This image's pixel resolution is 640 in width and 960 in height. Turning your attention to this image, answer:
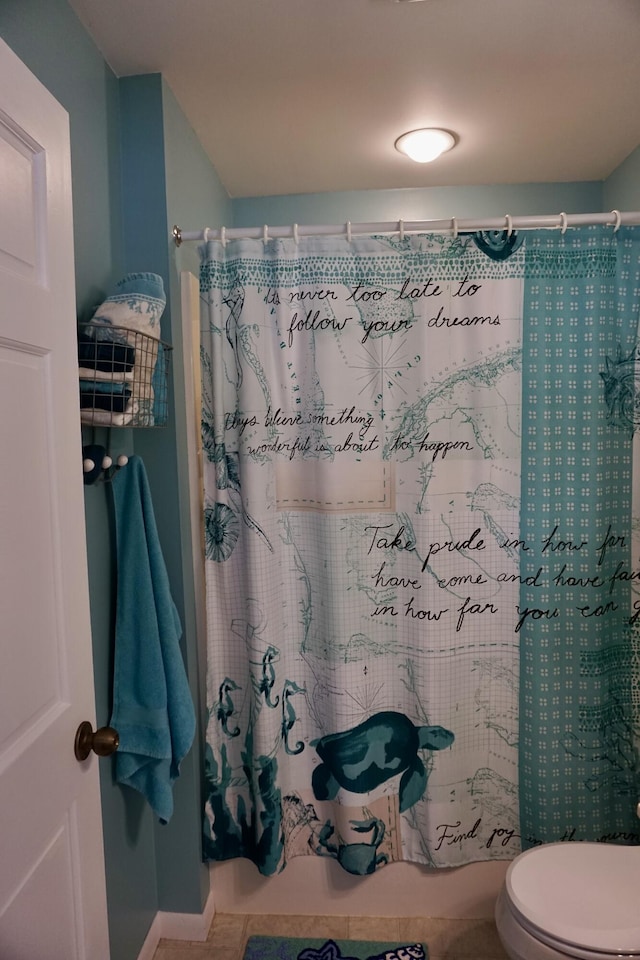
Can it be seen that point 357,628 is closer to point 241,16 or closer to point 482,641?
point 482,641

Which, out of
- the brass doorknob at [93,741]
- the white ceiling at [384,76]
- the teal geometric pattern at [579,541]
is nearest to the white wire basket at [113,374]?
the brass doorknob at [93,741]

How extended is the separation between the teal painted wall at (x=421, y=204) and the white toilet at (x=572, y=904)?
221 cm

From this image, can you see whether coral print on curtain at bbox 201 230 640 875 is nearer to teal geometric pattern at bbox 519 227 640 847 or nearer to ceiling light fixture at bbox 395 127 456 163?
teal geometric pattern at bbox 519 227 640 847

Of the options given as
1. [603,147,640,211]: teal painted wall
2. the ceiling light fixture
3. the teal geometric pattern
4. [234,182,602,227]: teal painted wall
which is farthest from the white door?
[603,147,640,211]: teal painted wall

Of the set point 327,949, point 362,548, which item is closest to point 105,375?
point 362,548

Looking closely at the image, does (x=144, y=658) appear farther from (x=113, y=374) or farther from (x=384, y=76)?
(x=384, y=76)

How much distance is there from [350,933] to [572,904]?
790 mm

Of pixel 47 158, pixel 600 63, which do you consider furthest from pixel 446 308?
pixel 47 158

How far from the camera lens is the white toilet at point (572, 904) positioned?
1331mm

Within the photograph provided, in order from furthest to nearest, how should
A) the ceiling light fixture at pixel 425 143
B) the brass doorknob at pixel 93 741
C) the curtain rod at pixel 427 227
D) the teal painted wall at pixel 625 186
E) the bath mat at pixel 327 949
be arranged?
the teal painted wall at pixel 625 186
the ceiling light fixture at pixel 425 143
the bath mat at pixel 327 949
the curtain rod at pixel 427 227
the brass doorknob at pixel 93 741

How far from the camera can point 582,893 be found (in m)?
1.46

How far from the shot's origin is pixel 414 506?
5.97 feet

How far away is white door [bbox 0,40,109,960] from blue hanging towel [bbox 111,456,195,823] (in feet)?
1.30

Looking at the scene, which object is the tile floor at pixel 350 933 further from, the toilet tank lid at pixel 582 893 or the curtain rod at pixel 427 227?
the curtain rod at pixel 427 227
